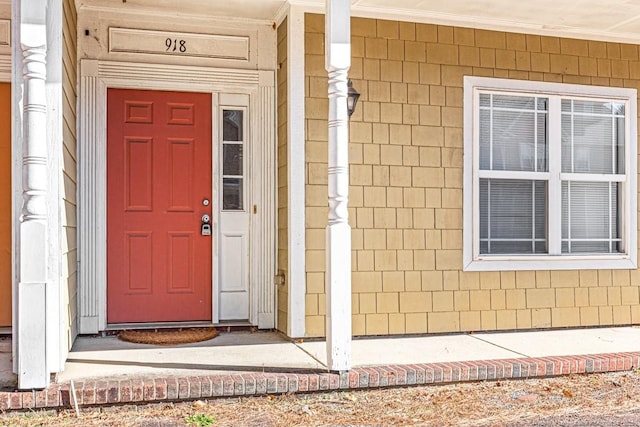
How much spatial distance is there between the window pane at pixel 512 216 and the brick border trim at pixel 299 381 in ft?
4.51

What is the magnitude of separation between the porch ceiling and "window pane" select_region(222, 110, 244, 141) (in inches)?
32.1

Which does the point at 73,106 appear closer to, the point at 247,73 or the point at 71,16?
the point at 71,16

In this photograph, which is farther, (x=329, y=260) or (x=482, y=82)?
(x=482, y=82)

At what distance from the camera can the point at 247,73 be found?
6070mm

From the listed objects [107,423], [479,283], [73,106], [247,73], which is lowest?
[107,423]

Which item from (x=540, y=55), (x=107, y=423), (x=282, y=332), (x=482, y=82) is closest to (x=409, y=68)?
(x=482, y=82)

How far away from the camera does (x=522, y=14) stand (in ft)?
19.5

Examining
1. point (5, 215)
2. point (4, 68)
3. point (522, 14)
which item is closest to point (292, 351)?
point (5, 215)

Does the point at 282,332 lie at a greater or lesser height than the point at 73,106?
lesser

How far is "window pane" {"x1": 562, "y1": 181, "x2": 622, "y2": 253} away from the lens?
253 inches

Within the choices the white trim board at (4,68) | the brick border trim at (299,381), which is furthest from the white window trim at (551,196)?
the white trim board at (4,68)

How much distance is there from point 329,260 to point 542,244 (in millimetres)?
2699

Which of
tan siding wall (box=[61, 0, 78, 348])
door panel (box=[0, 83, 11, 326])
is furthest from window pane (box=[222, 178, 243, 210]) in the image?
door panel (box=[0, 83, 11, 326])

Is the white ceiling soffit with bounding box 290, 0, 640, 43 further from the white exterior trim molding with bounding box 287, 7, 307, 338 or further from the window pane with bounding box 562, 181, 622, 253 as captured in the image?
the window pane with bounding box 562, 181, 622, 253
